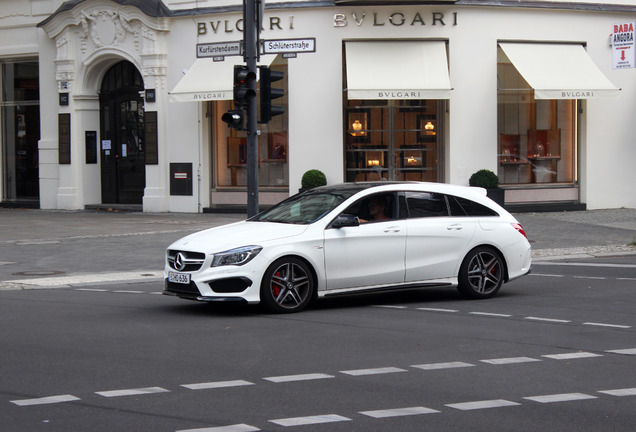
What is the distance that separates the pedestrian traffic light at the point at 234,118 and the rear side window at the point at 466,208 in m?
5.47

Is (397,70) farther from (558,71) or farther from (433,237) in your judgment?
(433,237)

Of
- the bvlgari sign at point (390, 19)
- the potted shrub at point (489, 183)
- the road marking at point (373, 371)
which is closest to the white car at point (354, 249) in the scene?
the road marking at point (373, 371)

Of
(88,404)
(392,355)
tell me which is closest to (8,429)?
(88,404)

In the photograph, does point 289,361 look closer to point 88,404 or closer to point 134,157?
point 88,404

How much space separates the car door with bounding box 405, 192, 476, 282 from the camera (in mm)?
11984

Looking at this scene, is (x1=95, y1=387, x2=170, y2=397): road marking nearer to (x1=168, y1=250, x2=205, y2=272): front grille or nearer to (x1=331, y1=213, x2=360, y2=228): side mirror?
(x1=168, y1=250, x2=205, y2=272): front grille

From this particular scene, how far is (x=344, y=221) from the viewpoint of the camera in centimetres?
1138

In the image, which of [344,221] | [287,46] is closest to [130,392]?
[344,221]

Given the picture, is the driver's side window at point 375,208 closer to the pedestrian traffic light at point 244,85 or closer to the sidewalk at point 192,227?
the pedestrian traffic light at point 244,85

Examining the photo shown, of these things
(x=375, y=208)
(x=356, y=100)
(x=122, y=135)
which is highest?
(x=356, y=100)

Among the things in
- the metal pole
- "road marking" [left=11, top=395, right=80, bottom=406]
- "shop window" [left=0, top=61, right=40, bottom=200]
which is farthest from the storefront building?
"road marking" [left=11, top=395, right=80, bottom=406]

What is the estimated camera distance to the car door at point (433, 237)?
12.0 m

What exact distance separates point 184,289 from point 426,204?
129 inches

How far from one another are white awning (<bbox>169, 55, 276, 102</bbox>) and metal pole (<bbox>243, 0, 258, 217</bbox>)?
8.01 meters
